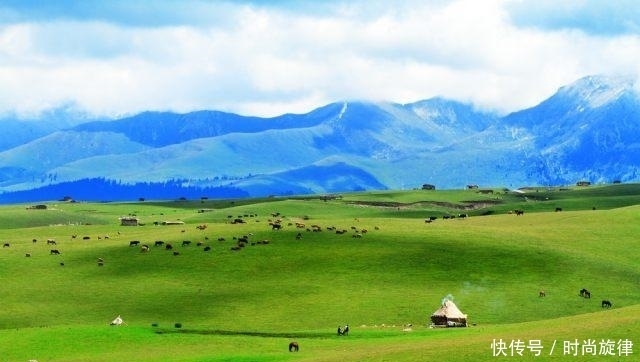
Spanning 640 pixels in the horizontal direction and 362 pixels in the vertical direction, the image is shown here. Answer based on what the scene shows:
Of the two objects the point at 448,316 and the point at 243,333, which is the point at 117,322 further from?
the point at 448,316

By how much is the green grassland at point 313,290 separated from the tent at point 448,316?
1.35 metres

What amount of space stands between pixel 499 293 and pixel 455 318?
62.4 ft

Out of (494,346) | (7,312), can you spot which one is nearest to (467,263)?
(7,312)

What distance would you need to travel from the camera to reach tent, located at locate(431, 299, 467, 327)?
9794 cm

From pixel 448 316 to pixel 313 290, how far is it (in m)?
23.8

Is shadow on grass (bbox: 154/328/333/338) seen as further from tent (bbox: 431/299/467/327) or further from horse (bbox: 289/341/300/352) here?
tent (bbox: 431/299/467/327)

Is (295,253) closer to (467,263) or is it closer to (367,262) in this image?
(367,262)

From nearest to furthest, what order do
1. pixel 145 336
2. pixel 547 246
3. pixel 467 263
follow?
pixel 145 336, pixel 467 263, pixel 547 246

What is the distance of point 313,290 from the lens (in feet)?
387

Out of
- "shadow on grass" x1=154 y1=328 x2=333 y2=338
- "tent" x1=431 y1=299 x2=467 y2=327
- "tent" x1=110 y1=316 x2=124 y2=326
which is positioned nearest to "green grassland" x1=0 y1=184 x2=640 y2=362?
"shadow on grass" x1=154 y1=328 x2=333 y2=338

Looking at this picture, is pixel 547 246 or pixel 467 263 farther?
pixel 547 246

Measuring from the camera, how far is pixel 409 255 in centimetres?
13375

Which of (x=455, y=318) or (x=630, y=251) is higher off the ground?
(x=630, y=251)

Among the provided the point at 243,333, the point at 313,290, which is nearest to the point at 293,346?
the point at 243,333
